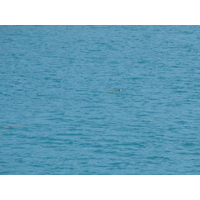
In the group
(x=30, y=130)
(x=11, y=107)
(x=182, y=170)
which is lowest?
(x=182, y=170)

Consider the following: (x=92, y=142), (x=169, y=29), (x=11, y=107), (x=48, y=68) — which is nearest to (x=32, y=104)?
(x=11, y=107)

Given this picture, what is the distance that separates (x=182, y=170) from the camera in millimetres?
36781

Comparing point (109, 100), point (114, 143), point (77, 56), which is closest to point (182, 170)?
point (114, 143)

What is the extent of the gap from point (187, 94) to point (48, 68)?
20483mm

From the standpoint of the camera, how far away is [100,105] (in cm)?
5194

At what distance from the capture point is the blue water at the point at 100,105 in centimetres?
3856

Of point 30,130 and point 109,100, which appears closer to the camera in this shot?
point 30,130

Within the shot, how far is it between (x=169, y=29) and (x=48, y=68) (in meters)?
34.9

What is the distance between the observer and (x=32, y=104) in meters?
52.3

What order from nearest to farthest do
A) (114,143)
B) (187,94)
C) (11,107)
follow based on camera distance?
(114,143) → (11,107) → (187,94)

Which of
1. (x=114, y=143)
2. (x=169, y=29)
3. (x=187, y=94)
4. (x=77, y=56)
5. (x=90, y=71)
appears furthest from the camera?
(x=169, y=29)

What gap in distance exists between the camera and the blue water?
3856cm

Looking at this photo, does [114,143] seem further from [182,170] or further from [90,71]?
[90,71]

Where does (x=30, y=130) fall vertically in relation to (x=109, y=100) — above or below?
below
